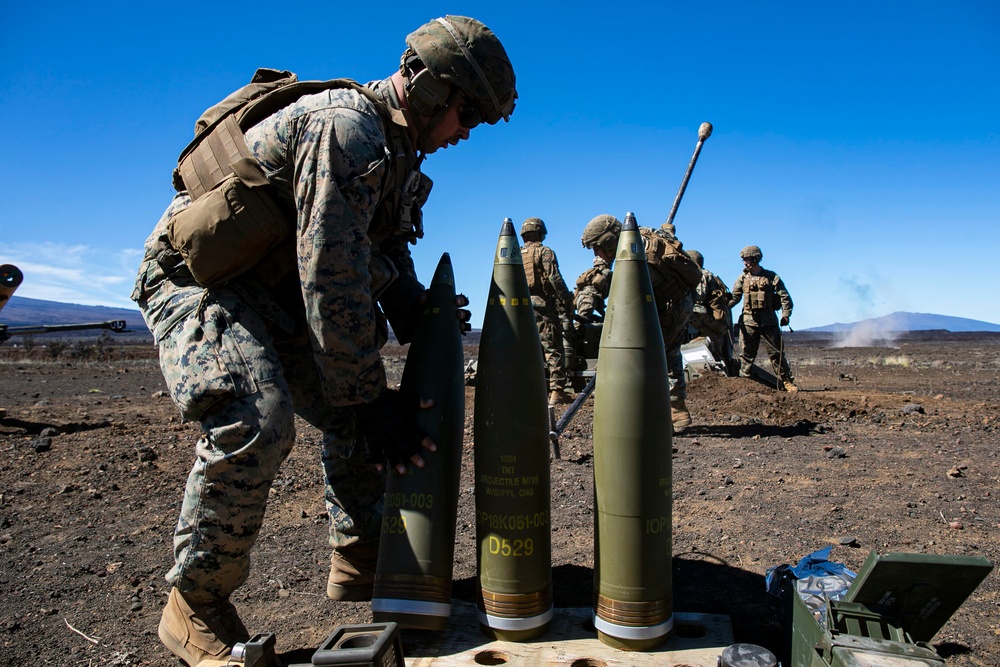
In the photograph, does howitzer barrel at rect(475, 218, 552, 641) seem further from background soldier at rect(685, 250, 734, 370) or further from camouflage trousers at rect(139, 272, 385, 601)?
background soldier at rect(685, 250, 734, 370)

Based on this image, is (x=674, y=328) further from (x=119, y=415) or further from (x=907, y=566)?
(x=119, y=415)

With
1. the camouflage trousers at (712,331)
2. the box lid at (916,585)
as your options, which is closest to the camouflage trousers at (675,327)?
the camouflage trousers at (712,331)

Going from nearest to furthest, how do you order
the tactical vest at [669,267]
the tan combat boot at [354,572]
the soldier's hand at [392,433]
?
the soldier's hand at [392,433], the tan combat boot at [354,572], the tactical vest at [669,267]

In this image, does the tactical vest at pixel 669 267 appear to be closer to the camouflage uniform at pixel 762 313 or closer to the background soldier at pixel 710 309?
the background soldier at pixel 710 309

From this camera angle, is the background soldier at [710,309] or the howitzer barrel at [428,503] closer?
the howitzer barrel at [428,503]

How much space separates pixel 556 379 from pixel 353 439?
7710 millimetres

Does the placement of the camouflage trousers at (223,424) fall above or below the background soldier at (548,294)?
below

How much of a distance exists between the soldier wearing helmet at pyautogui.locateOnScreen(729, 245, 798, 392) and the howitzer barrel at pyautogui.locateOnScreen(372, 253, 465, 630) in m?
10.4

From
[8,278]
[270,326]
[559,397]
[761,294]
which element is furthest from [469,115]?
[761,294]

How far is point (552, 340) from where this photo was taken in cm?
1108

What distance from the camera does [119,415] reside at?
28.3ft

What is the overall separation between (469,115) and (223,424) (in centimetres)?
148

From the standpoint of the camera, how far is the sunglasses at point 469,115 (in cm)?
291

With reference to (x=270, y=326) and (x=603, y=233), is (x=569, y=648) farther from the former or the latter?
(x=603, y=233)
